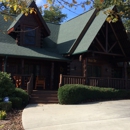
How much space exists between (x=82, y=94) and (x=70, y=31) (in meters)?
8.13

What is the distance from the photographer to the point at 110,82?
54.1 feet

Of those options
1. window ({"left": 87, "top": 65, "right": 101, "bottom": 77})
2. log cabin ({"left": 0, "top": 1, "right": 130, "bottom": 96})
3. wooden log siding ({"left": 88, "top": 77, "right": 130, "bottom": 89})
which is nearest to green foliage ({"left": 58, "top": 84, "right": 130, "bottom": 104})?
wooden log siding ({"left": 88, "top": 77, "right": 130, "bottom": 89})

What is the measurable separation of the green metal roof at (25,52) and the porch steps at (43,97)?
2.80m

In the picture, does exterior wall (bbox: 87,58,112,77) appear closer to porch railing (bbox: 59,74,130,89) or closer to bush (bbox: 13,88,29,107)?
porch railing (bbox: 59,74,130,89)

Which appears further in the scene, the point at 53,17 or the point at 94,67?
the point at 53,17

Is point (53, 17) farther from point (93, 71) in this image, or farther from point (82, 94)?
point (82, 94)

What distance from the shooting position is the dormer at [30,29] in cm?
1694

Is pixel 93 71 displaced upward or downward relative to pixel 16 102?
upward

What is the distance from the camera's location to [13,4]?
201 inches

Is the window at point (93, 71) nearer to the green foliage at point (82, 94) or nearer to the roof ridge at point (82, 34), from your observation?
the roof ridge at point (82, 34)

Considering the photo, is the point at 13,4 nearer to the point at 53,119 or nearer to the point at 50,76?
the point at 53,119

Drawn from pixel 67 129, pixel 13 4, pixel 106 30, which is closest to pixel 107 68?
pixel 106 30

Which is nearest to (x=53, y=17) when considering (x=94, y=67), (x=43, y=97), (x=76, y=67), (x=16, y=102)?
(x=94, y=67)

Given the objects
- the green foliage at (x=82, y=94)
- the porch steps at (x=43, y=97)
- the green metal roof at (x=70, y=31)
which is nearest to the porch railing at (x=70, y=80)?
the porch steps at (x=43, y=97)
